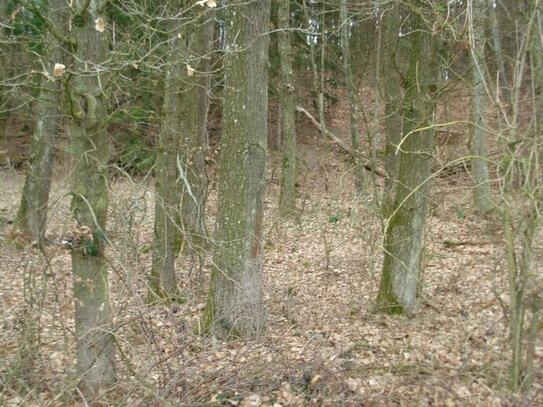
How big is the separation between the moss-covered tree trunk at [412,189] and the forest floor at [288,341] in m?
0.37

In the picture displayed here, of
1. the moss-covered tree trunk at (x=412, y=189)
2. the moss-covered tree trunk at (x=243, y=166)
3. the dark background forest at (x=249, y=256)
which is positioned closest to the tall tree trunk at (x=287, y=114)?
the dark background forest at (x=249, y=256)

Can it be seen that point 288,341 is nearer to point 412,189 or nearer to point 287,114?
point 412,189

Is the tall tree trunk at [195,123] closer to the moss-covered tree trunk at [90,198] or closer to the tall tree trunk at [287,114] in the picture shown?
the tall tree trunk at [287,114]

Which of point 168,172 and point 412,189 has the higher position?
point 168,172

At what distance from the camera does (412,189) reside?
6438 mm

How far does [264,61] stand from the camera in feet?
20.1

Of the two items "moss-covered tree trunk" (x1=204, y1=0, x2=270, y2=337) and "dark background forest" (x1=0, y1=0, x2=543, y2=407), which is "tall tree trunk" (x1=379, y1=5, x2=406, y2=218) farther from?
"moss-covered tree trunk" (x1=204, y1=0, x2=270, y2=337)

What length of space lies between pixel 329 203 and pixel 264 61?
817cm

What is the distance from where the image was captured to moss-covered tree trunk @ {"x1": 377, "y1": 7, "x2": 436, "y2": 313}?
654 cm

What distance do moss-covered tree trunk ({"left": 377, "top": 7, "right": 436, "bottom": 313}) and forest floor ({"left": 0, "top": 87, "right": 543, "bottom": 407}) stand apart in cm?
37

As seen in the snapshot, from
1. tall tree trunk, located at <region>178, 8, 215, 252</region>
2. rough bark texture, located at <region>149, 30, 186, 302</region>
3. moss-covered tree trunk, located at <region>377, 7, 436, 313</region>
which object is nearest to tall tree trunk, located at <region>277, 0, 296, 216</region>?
tall tree trunk, located at <region>178, 8, 215, 252</region>

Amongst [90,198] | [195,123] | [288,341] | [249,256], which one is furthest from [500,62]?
[90,198]

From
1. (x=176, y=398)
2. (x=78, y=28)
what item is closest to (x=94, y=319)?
(x=176, y=398)

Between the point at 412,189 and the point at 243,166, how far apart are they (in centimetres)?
214
